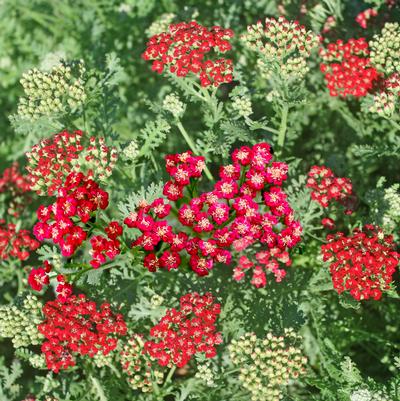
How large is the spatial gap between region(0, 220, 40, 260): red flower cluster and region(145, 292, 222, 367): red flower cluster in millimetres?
1965

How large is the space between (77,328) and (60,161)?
60.4 inches

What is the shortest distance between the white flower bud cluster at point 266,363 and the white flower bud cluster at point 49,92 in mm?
2835

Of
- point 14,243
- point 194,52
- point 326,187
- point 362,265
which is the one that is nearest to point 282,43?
point 194,52

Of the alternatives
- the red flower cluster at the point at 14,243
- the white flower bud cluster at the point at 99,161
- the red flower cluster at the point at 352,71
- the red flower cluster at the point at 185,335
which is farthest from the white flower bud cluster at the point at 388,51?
the red flower cluster at the point at 14,243

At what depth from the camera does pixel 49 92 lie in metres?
5.31

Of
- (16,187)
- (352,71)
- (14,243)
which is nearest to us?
(352,71)

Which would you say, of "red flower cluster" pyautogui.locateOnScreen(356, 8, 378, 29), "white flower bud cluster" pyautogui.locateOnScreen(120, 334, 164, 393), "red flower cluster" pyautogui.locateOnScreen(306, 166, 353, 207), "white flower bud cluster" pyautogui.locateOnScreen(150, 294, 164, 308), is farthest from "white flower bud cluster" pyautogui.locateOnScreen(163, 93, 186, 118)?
"red flower cluster" pyautogui.locateOnScreen(356, 8, 378, 29)

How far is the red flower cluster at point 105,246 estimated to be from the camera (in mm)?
4469

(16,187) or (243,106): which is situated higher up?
(243,106)

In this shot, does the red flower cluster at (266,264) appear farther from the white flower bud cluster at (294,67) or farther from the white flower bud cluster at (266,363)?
the white flower bud cluster at (294,67)

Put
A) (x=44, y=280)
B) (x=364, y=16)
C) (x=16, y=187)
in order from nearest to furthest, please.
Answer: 1. (x=44, y=280)
2. (x=364, y=16)
3. (x=16, y=187)

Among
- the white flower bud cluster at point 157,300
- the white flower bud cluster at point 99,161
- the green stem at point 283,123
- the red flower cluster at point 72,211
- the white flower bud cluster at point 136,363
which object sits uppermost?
the green stem at point 283,123

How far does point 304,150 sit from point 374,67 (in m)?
1.93

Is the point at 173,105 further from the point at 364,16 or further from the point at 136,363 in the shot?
the point at 364,16
